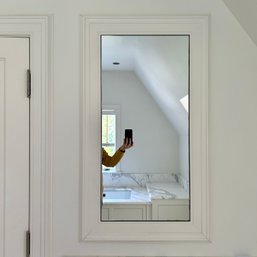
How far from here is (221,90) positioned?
4.46 ft

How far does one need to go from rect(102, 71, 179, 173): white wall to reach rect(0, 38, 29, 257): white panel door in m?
0.46

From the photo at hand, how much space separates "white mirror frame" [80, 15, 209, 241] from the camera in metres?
1.36

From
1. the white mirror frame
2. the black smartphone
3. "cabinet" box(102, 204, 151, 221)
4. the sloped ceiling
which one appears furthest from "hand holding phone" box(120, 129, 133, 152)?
the sloped ceiling

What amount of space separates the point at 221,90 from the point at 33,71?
34.2 inches

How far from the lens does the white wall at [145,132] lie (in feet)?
4.65

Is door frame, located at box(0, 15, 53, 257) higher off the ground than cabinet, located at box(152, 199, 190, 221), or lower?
higher

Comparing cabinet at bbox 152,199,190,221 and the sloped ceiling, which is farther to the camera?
cabinet at bbox 152,199,190,221

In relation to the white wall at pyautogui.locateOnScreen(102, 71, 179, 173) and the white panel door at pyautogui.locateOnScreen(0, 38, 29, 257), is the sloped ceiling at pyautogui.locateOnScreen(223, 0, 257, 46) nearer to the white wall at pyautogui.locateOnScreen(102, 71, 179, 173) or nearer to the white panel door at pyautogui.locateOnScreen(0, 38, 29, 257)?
the white wall at pyautogui.locateOnScreen(102, 71, 179, 173)

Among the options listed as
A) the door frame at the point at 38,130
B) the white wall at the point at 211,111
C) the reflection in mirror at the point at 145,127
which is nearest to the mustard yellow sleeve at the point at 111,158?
the reflection in mirror at the point at 145,127

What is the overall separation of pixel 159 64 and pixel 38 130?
2.13ft

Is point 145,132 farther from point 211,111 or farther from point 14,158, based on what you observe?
point 14,158

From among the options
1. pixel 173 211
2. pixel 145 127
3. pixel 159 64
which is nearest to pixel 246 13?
pixel 159 64

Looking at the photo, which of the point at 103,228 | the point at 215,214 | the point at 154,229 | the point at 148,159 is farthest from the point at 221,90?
the point at 103,228

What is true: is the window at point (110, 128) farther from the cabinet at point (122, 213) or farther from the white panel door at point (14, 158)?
the white panel door at point (14, 158)
